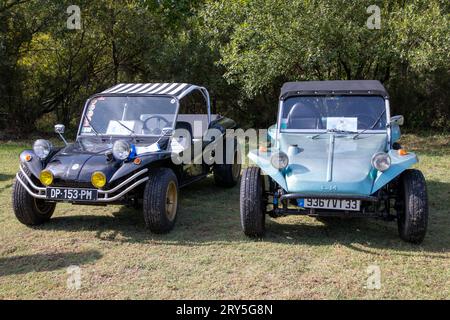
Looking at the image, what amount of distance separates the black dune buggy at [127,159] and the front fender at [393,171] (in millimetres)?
2091

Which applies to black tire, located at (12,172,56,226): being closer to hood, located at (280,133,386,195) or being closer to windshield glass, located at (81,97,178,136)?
windshield glass, located at (81,97,178,136)

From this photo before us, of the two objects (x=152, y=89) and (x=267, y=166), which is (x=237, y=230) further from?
(x=152, y=89)

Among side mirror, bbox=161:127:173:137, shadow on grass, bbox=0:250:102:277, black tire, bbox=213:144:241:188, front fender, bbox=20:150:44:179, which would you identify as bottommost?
shadow on grass, bbox=0:250:102:277

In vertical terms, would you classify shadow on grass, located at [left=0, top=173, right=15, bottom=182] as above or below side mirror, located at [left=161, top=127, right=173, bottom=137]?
below

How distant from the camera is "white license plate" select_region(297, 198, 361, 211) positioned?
4.32 meters

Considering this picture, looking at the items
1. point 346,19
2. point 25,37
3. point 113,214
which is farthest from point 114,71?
point 113,214

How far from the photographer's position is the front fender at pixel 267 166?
457 cm

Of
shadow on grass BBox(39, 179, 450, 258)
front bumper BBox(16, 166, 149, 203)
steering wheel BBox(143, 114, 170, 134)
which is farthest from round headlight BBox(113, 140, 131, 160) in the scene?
steering wheel BBox(143, 114, 170, 134)

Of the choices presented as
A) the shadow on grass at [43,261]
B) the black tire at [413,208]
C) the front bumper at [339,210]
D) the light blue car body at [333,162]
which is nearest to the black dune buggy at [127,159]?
the shadow on grass at [43,261]

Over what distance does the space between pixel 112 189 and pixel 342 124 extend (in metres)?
2.64

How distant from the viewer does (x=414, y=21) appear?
9680 millimetres
